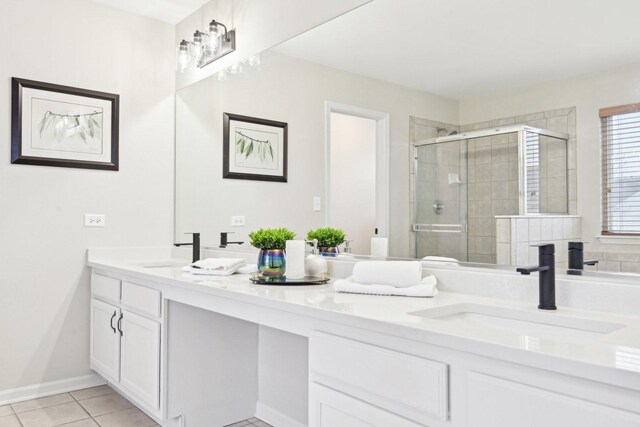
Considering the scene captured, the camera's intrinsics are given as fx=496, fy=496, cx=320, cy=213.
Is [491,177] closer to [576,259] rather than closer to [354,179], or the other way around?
[576,259]

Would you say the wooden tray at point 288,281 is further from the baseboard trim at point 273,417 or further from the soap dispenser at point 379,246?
the baseboard trim at point 273,417

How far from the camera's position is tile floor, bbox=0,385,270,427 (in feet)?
8.63

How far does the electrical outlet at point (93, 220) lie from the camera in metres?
3.24

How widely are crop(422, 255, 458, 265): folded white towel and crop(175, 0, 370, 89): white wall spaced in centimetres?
116

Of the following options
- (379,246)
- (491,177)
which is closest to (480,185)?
(491,177)

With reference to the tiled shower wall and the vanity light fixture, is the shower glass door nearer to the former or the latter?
the tiled shower wall

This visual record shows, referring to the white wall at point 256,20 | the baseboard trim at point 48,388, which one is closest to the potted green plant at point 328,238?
the white wall at point 256,20

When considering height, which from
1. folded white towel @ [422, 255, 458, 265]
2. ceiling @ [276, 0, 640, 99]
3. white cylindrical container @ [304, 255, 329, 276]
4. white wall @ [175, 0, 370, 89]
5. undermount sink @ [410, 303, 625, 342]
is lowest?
undermount sink @ [410, 303, 625, 342]

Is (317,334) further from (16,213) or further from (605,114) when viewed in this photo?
(16,213)

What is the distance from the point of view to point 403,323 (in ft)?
4.22

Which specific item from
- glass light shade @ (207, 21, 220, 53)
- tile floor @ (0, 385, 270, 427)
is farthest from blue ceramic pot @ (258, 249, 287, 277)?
glass light shade @ (207, 21, 220, 53)

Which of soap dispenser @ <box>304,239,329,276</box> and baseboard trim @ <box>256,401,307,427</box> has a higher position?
soap dispenser @ <box>304,239,329,276</box>

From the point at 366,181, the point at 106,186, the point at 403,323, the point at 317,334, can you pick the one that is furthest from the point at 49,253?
the point at 403,323

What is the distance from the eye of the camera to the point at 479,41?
5.91 feet
